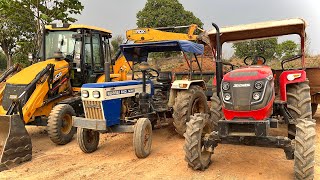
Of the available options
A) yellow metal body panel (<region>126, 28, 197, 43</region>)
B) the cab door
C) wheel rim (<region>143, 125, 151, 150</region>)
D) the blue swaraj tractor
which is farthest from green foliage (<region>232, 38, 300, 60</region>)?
wheel rim (<region>143, 125, 151, 150</region>)

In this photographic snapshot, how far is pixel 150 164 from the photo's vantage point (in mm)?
5602

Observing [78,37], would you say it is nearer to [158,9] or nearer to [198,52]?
[198,52]

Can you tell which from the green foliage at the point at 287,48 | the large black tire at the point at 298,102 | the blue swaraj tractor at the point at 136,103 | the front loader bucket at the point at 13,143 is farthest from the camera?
the green foliage at the point at 287,48

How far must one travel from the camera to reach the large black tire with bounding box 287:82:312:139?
539 cm

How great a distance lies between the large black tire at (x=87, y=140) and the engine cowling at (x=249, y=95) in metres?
2.85

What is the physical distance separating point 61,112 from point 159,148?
2295mm

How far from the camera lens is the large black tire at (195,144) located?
4.84m

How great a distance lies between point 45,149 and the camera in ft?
23.0

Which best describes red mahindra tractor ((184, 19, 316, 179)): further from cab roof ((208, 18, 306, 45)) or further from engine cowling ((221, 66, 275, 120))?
cab roof ((208, 18, 306, 45))

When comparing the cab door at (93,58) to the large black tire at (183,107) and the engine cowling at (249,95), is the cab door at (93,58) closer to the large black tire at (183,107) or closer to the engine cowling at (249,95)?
the large black tire at (183,107)

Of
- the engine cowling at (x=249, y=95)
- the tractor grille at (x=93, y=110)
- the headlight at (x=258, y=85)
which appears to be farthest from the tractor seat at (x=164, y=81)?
the headlight at (x=258, y=85)

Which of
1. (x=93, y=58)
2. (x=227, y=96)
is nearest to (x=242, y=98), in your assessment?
(x=227, y=96)

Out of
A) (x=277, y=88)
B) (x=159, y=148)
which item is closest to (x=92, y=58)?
(x=159, y=148)

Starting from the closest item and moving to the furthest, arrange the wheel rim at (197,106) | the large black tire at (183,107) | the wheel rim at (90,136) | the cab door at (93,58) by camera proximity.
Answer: the wheel rim at (90,136) → the large black tire at (183,107) → the wheel rim at (197,106) → the cab door at (93,58)
